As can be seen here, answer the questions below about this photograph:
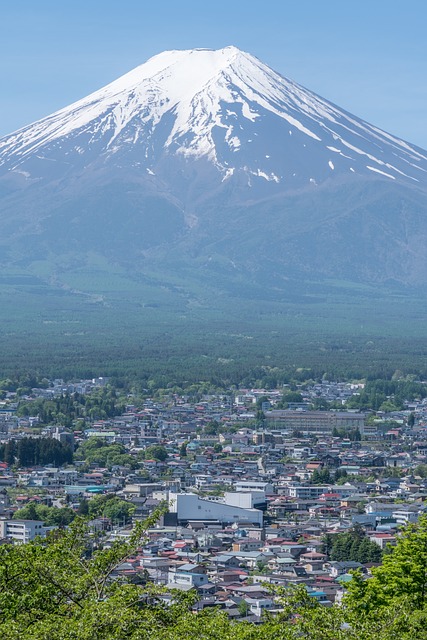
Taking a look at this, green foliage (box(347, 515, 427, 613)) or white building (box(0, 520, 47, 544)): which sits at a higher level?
green foliage (box(347, 515, 427, 613))

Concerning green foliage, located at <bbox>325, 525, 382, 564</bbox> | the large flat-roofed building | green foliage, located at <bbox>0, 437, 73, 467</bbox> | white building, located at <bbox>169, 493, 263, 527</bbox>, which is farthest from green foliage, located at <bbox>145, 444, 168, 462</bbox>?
green foliage, located at <bbox>325, 525, 382, 564</bbox>

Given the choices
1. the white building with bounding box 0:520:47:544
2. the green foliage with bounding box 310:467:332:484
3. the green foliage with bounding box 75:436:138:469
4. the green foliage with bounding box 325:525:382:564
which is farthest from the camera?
the green foliage with bounding box 75:436:138:469

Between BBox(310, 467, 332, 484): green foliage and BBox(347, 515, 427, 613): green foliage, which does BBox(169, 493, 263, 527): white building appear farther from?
BBox(347, 515, 427, 613): green foliage

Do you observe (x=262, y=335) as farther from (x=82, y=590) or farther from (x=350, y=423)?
(x=82, y=590)

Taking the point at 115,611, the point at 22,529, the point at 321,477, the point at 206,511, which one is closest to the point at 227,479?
the point at 321,477

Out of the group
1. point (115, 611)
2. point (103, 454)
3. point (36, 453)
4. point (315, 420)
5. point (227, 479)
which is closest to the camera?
point (115, 611)

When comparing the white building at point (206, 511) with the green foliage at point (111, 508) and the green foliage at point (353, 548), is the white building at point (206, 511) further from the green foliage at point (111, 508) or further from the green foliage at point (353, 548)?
the green foliage at point (353, 548)

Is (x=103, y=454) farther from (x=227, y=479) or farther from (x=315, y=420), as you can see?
(x=315, y=420)
